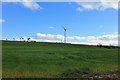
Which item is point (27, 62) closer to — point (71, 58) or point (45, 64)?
point (45, 64)

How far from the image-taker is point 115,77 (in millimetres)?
28547

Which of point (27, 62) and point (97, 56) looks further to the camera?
point (97, 56)

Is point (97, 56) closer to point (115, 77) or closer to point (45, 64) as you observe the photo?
point (45, 64)

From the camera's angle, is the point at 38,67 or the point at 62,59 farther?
the point at 62,59

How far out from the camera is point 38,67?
42719 mm

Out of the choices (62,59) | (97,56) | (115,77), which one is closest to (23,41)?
(97,56)

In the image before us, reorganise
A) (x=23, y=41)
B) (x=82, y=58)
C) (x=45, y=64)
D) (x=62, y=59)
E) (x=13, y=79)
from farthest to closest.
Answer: (x=23, y=41), (x=82, y=58), (x=62, y=59), (x=45, y=64), (x=13, y=79)

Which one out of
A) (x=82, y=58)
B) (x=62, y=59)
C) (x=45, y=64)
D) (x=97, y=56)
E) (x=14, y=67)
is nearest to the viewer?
(x=14, y=67)

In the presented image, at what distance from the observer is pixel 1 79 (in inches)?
1057

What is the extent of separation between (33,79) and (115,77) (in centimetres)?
598

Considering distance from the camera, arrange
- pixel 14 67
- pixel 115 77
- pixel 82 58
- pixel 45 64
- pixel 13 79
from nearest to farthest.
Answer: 1. pixel 13 79
2. pixel 115 77
3. pixel 14 67
4. pixel 45 64
5. pixel 82 58

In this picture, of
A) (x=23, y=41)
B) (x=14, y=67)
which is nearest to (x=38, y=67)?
(x=14, y=67)

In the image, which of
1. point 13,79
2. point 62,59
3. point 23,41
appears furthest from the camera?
point 23,41

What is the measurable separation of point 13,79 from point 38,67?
53.2 feet
